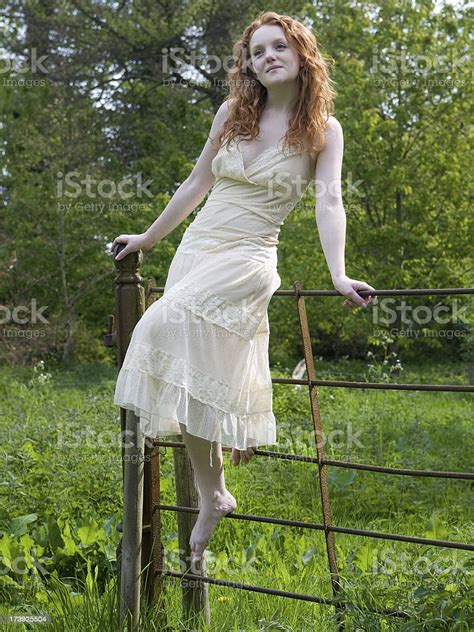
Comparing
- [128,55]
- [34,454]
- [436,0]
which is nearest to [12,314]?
[128,55]

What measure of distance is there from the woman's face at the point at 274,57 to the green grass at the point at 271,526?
1515mm

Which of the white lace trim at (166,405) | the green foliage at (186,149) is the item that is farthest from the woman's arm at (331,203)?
the green foliage at (186,149)

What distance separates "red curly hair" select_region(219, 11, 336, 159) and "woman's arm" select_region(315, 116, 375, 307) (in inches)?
1.6

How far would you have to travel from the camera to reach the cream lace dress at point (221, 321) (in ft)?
7.84

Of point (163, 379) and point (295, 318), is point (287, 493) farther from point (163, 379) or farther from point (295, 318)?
point (295, 318)

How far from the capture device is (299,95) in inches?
102

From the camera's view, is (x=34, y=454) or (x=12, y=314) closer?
(x=34, y=454)

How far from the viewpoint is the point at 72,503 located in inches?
163

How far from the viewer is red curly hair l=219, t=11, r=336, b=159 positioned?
8.29ft

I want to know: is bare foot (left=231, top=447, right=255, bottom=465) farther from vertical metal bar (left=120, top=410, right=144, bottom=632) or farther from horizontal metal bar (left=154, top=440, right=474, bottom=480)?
vertical metal bar (left=120, top=410, right=144, bottom=632)

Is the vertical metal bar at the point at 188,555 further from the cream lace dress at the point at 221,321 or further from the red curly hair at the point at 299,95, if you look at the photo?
the red curly hair at the point at 299,95

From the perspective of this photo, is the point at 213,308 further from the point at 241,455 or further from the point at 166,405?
the point at 241,455

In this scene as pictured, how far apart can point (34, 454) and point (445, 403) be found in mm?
5422

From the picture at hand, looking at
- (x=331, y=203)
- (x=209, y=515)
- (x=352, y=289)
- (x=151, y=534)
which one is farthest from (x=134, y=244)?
(x=151, y=534)
